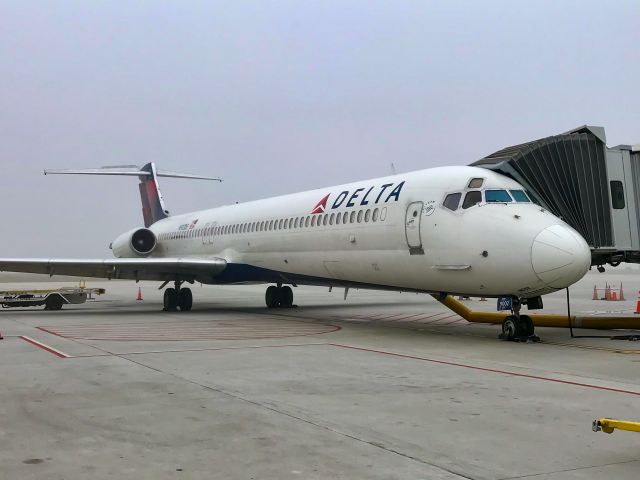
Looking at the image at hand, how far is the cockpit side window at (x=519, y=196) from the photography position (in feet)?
38.5

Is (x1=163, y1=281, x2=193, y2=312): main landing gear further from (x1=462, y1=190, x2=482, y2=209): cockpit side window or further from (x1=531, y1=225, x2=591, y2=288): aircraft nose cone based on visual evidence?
(x1=531, y1=225, x2=591, y2=288): aircraft nose cone

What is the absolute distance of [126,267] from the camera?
65.8ft

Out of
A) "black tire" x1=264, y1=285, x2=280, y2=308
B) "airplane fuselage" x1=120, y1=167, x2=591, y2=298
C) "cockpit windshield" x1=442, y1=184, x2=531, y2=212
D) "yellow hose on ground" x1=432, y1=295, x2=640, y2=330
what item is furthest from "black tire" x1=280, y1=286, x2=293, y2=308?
"cockpit windshield" x1=442, y1=184, x2=531, y2=212

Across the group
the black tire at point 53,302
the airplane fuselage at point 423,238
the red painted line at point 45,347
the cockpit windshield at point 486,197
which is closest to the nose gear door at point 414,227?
the airplane fuselage at point 423,238

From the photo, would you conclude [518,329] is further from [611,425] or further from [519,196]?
[611,425]

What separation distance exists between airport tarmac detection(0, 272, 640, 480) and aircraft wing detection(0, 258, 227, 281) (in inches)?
297

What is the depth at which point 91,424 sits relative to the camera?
5.55m

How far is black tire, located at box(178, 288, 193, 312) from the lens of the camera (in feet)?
70.6

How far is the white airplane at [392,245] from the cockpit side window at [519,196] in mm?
24

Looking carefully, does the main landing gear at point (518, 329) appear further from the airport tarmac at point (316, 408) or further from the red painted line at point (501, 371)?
the red painted line at point (501, 371)

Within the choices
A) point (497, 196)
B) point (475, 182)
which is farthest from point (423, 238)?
point (497, 196)

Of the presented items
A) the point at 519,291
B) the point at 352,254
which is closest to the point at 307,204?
the point at 352,254

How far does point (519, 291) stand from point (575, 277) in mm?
→ 965

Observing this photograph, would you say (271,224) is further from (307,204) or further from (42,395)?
(42,395)
